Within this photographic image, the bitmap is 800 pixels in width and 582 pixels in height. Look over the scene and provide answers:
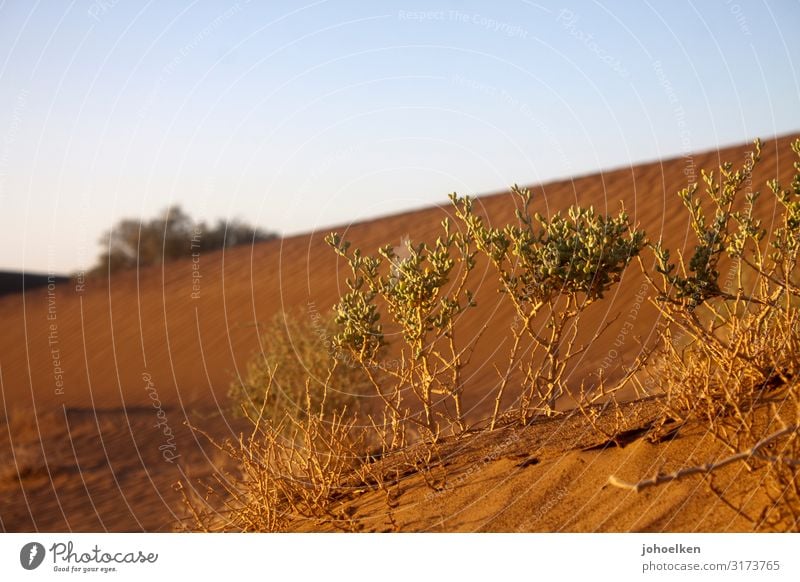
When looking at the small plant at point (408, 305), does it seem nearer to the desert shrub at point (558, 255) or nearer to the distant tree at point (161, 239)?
the desert shrub at point (558, 255)

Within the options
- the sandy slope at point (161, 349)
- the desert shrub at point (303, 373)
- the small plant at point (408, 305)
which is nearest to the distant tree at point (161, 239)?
the sandy slope at point (161, 349)

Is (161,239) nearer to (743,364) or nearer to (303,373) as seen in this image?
(303,373)

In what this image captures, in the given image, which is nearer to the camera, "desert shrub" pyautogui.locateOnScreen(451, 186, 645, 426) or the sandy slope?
"desert shrub" pyautogui.locateOnScreen(451, 186, 645, 426)

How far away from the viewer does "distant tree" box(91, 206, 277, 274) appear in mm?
34344

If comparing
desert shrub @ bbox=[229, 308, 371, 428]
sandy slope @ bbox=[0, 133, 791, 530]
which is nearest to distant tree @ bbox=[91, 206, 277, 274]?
sandy slope @ bbox=[0, 133, 791, 530]

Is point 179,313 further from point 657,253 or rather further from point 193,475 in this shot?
point 657,253

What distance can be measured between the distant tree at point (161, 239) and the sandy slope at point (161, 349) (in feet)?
11.2

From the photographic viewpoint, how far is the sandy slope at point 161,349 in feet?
31.5

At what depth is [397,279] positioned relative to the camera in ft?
14.2
